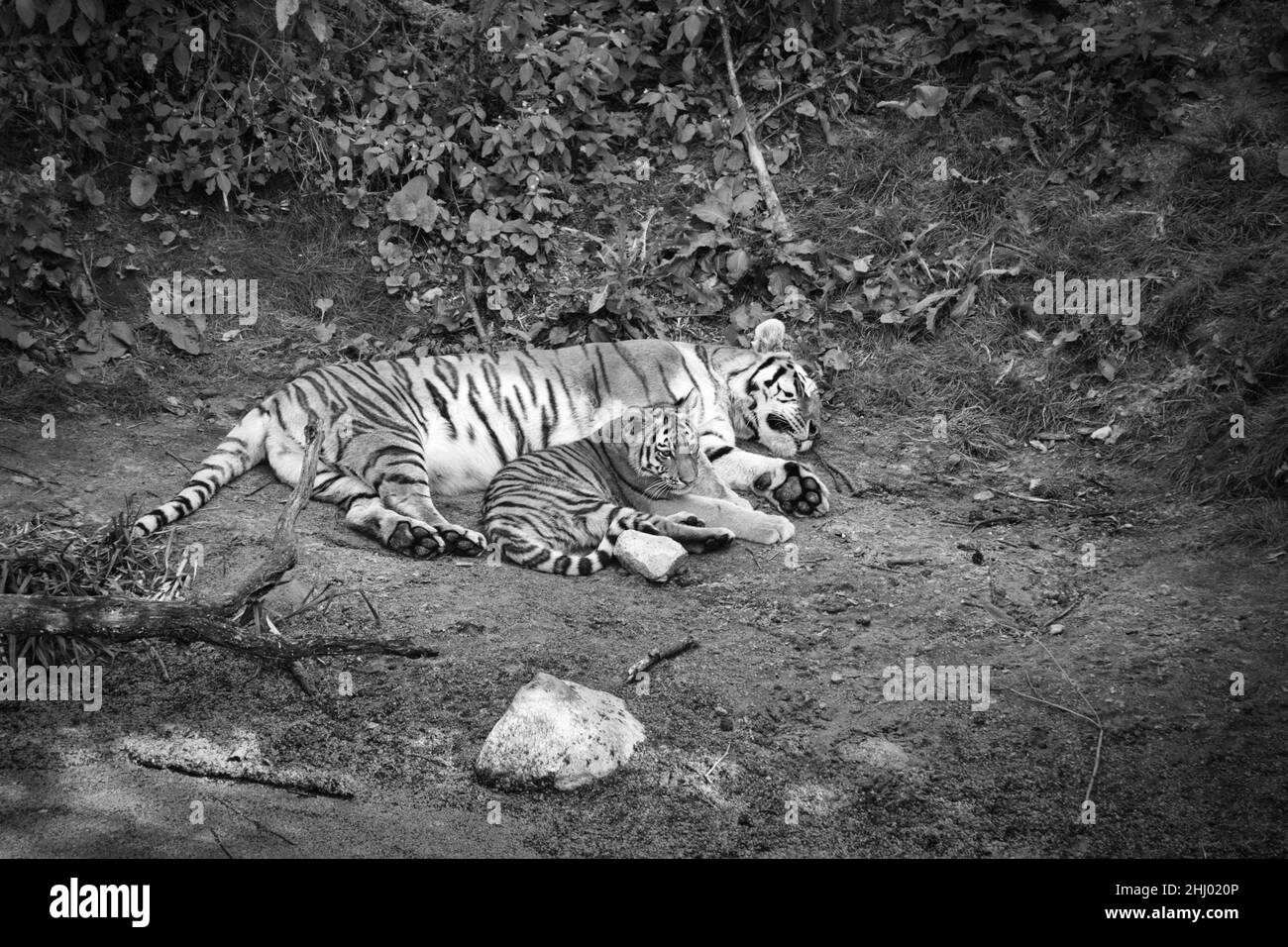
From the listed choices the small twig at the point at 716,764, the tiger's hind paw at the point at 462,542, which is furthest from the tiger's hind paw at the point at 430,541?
the small twig at the point at 716,764

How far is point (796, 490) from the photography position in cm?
592

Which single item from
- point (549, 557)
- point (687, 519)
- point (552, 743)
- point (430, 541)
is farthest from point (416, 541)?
point (552, 743)

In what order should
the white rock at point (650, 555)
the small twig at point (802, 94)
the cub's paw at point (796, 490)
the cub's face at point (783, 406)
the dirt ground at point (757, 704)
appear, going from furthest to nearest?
the small twig at point (802, 94) → the cub's face at point (783, 406) → the cub's paw at point (796, 490) → the white rock at point (650, 555) → the dirt ground at point (757, 704)

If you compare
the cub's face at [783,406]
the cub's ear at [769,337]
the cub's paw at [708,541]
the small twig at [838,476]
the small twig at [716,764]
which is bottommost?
the small twig at [716,764]

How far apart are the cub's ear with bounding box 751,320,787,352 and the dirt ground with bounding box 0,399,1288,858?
1565 mm

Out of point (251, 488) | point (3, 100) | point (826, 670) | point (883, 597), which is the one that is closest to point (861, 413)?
point (883, 597)

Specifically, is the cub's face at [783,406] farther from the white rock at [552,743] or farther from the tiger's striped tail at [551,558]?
the white rock at [552,743]

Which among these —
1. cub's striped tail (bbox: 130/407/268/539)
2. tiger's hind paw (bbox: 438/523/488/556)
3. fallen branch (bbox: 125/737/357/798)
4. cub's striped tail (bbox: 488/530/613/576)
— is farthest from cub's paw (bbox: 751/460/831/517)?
fallen branch (bbox: 125/737/357/798)

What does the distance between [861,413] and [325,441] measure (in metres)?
2.83

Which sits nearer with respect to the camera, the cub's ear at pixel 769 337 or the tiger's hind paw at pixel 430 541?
the tiger's hind paw at pixel 430 541

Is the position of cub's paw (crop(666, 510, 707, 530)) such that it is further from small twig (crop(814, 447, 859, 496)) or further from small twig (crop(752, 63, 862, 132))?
small twig (crop(752, 63, 862, 132))

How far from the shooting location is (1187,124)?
7105mm

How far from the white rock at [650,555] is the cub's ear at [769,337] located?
1.99 metres

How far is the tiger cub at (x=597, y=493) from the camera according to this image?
17.2 feet
